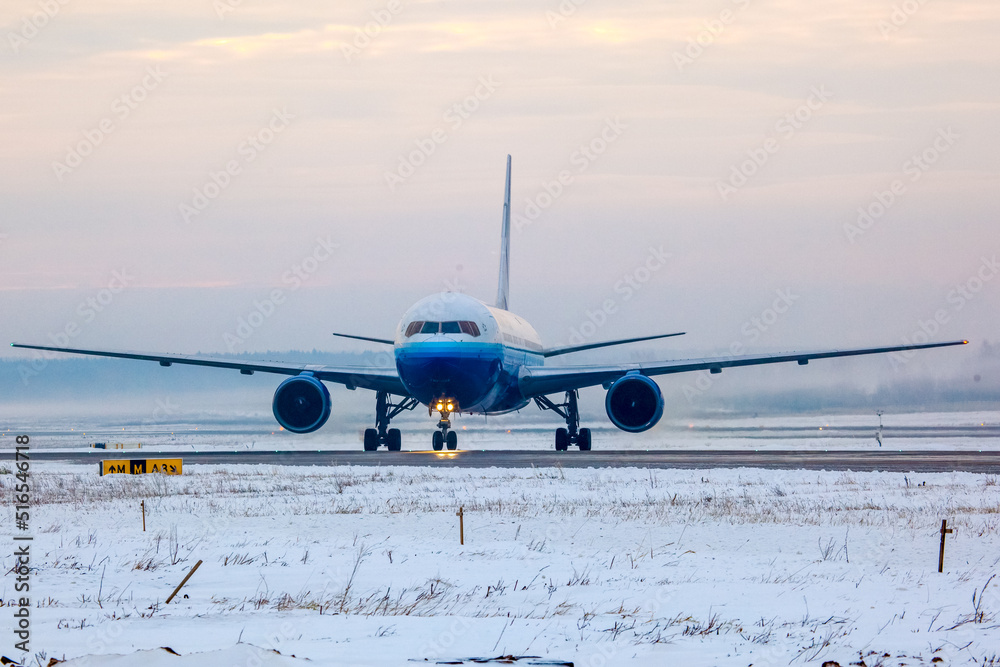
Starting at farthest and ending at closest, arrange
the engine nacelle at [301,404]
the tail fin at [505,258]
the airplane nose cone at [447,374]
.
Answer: the tail fin at [505,258], the engine nacelle at [301,404], the airplane nose cone at [447,374]

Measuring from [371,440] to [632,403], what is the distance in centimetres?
895

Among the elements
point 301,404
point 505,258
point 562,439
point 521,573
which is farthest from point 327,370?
point 521,573

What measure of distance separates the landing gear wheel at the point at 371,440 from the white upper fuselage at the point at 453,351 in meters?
3.13

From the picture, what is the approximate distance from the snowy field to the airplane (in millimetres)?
11486

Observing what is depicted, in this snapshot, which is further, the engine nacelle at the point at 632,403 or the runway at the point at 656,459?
the engine nacelle at the point at 632,403

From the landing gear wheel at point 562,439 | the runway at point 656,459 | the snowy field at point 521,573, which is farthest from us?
the landing gear wheel at point 562,439

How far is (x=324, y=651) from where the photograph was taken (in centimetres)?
975

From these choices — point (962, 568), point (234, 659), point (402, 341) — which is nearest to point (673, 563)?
point (962, 568)

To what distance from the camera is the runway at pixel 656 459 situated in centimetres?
2950

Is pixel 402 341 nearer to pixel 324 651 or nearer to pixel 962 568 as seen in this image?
pixel 962 568

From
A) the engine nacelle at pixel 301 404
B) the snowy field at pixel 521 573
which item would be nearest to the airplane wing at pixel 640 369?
the engine nacelle at pixel 301 404

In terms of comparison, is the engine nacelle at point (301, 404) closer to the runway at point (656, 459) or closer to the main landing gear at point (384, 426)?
the runway at point (656, 459)

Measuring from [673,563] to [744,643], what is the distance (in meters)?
4.76

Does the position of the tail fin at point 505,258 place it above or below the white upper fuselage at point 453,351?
above
